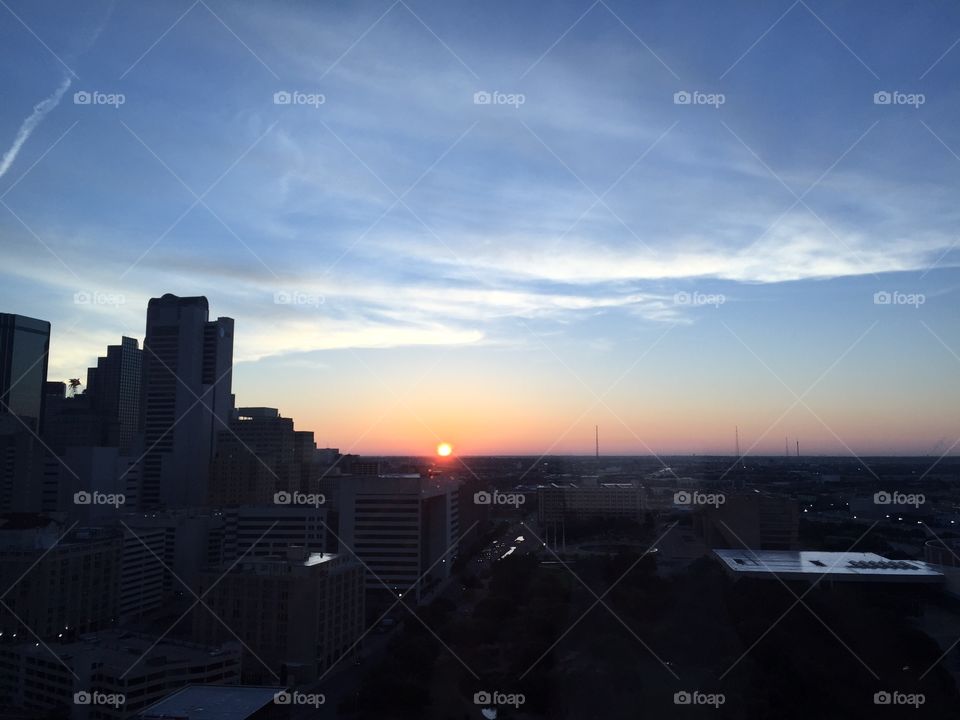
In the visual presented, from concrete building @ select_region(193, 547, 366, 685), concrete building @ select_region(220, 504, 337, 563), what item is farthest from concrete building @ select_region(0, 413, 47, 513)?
concrete building @ select_region(193, 547, 366, 685)

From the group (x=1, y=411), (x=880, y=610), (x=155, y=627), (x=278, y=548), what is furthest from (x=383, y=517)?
(x=1, y=411)

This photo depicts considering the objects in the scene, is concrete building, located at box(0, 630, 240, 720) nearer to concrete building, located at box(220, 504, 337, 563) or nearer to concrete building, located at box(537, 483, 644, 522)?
concrete building, located at box(220, 504, 337, 563)

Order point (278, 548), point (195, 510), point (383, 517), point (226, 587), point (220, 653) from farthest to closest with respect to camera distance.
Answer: point (195, 510)
point (278, 548)
point (383, 517)
point (226, 587)
point (220, 653)

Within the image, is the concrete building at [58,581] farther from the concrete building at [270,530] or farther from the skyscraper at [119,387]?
the skyscraper at [119,387]

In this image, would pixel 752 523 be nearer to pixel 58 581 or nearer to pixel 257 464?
pixel 58 581

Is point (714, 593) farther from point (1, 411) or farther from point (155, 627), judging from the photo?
point (1, 411)
